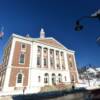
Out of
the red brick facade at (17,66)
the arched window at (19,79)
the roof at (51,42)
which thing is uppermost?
the roof at (51,42)

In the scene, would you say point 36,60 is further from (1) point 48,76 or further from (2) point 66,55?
(2) point 66,55

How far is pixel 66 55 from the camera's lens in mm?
40469

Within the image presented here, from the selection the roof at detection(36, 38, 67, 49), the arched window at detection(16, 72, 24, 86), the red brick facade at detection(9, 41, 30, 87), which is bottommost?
the arched window at detection(16, 72, 24, 86)

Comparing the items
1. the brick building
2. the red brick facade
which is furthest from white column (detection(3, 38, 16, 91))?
the red brick facade

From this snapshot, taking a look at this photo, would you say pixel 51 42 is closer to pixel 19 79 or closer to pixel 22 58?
pixel 22 58

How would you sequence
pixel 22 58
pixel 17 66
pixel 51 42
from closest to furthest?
pixel 17 66
pixel 22 58
pixel 51 42

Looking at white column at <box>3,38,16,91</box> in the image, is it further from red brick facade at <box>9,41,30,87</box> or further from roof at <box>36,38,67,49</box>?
roof at <box>36,38,67,49</box>

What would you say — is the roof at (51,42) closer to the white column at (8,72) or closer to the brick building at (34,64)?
the brick building at (34,64)

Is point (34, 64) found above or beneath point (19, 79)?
above

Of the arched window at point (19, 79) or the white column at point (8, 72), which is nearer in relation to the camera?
the white column at point (8, 72)

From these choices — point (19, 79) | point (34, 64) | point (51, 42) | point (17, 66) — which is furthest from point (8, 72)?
point (51, 42)

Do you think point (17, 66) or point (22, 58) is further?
point (22, 58)

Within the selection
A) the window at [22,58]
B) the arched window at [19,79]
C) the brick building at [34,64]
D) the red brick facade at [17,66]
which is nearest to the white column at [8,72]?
the brick building at [34,64]

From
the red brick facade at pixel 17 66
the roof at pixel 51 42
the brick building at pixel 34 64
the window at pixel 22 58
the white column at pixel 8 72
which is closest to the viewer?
the white column at pixel 8 72
